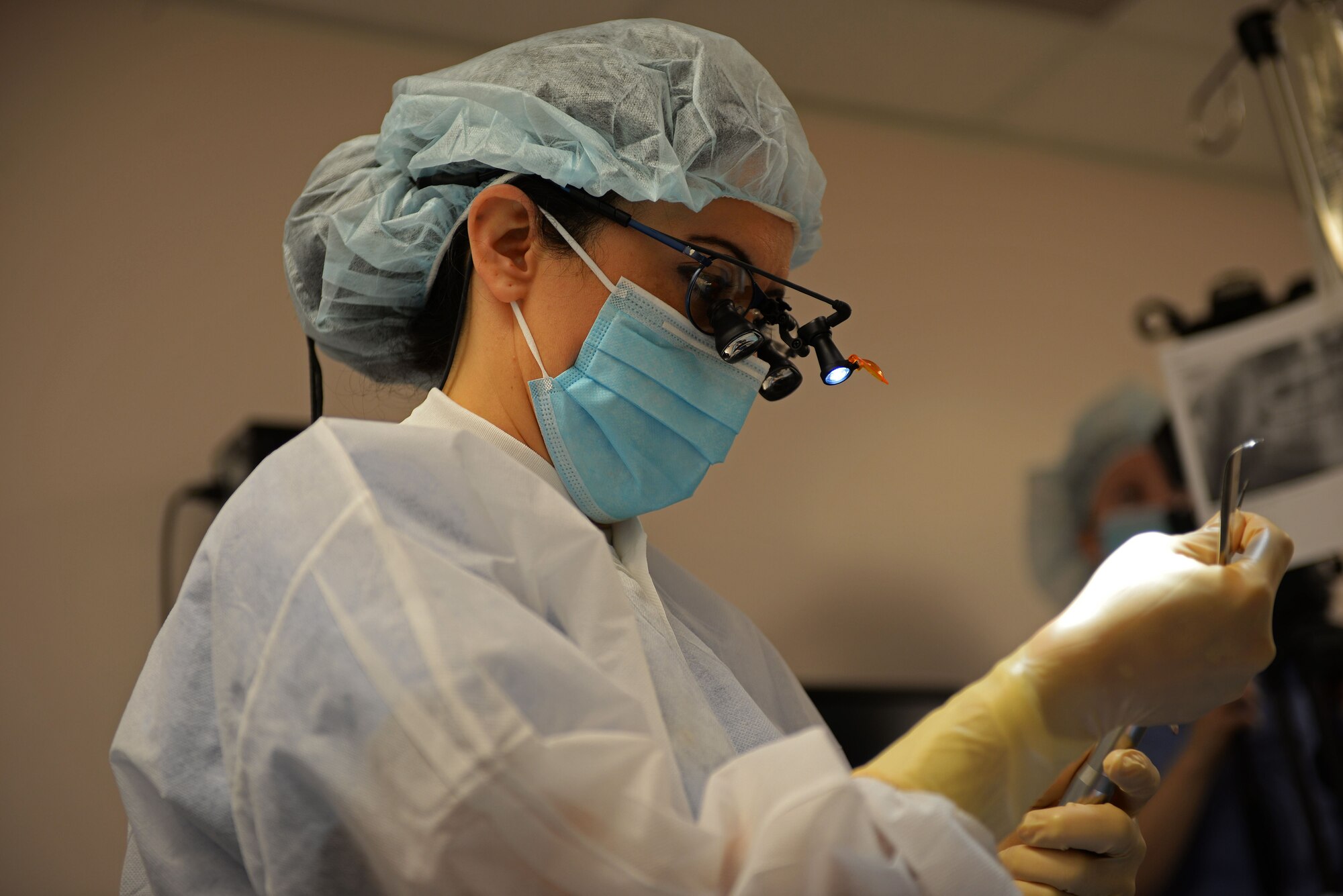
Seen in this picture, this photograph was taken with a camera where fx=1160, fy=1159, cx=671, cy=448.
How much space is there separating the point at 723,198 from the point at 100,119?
5.44 ft

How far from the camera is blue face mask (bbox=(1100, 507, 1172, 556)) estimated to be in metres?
2.87

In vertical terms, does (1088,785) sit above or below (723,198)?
below

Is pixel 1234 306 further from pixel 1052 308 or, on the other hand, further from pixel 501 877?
pixel 501 877

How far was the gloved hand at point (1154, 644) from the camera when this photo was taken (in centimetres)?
73

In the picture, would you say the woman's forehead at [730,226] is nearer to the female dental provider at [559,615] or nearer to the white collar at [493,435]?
the female dental provider at [559,615]

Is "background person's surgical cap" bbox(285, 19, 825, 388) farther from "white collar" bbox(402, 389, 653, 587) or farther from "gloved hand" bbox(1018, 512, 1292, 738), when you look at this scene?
"gloved hand" bbox(1018, 512, 1292, 738)

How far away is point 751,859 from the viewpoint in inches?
24.9

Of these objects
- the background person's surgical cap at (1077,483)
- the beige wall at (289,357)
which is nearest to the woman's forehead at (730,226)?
the beige wall at (289,357)

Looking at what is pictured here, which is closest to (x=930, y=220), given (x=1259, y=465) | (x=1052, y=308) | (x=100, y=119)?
(x=1052, y=308)

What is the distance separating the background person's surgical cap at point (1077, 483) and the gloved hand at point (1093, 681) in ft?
7.06

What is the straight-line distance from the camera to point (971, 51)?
274cm

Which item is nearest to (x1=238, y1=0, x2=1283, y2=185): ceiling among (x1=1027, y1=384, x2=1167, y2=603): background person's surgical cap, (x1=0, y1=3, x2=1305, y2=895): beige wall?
(x1=0, y1=3, x2=1305, y2=895): beige wall

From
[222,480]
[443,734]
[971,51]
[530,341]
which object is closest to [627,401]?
[530,341]

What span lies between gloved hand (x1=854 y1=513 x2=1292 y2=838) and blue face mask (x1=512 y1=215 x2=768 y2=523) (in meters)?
0.40
